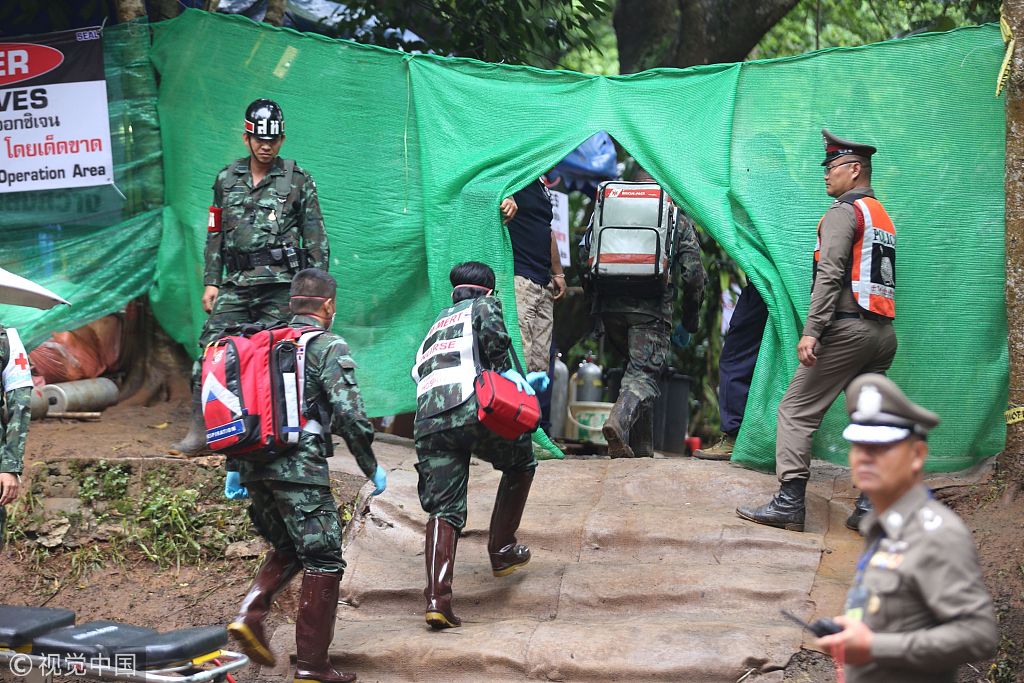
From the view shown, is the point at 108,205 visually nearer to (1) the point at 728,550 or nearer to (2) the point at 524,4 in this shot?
(2) the point at 524,4

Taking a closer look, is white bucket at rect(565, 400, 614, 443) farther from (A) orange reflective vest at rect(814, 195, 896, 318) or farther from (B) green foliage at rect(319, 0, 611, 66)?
(A) orange reflective vest at rect(814, 195, 896, 318)

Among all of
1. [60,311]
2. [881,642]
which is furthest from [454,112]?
[881,642]

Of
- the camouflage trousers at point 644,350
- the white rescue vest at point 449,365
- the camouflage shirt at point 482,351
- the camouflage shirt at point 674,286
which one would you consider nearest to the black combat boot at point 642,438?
the camouflage trousers at point 644,350

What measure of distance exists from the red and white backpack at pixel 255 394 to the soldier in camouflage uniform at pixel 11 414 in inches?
37.1

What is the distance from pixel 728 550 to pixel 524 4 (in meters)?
5.21

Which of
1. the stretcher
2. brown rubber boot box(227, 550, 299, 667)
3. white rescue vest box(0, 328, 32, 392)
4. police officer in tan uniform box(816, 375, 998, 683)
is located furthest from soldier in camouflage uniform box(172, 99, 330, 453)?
police officer in tan uniform box(816, 375, 998, 683)

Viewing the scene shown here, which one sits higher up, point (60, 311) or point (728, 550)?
point (60, 311)

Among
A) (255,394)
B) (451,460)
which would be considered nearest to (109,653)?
(255,394)

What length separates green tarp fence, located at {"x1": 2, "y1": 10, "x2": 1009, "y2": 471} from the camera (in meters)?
6.37

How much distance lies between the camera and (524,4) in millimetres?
9336

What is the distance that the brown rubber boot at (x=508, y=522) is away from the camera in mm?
5741

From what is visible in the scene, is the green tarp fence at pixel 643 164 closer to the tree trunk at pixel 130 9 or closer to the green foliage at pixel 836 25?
the tree trunk at pixel 130 9

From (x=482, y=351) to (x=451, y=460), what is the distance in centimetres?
54

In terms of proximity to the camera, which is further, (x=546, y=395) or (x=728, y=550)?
(x=546, y=395)
